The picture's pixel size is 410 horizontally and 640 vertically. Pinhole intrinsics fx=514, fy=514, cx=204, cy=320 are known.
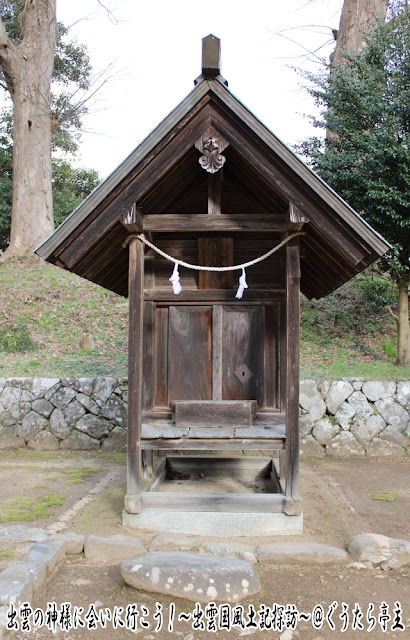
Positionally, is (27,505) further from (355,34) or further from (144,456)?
(355,34)

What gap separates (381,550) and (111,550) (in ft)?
7.48

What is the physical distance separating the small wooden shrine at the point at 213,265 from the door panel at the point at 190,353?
0.4 inches

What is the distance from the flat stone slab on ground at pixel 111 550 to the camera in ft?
14.1

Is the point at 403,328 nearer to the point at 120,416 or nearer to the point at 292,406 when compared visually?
the point at 120,416

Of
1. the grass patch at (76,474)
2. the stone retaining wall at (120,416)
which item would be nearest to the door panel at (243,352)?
the grass patch at (76,474)

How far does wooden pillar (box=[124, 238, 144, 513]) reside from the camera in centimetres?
493

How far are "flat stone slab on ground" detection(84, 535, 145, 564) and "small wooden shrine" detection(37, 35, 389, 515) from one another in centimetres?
56

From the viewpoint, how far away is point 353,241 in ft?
15.6

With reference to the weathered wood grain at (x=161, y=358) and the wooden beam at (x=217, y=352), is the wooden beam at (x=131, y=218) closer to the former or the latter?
the weathered wood grain at (x=161, y=358)

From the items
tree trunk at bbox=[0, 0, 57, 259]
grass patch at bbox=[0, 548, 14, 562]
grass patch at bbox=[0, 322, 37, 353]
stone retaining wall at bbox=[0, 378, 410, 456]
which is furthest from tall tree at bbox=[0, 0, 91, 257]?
grass patch at bbox=[0, 548, 14, 562]

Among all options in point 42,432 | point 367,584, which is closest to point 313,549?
point 367,584

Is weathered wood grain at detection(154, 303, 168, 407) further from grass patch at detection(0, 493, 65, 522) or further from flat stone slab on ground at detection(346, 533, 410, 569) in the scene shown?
flat stone slab on ground at detection(346, 533, 410, 569)

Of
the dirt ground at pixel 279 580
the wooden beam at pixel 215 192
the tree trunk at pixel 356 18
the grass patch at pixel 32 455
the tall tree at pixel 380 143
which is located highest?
the tree trunk at pixel 356 18

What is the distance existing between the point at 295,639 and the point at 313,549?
Result: 1.29 meters
